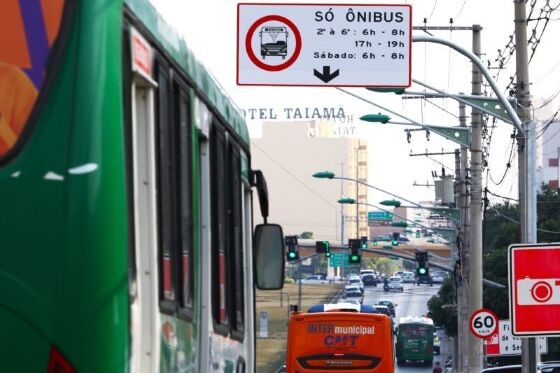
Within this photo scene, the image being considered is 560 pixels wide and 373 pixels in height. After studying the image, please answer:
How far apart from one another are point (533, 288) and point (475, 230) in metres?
22.7

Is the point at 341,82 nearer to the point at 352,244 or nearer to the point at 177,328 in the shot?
the point at 177,328

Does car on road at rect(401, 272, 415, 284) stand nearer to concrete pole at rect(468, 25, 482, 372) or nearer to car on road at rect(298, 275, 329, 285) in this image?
car on road at rect(298, 275, 329, 285)

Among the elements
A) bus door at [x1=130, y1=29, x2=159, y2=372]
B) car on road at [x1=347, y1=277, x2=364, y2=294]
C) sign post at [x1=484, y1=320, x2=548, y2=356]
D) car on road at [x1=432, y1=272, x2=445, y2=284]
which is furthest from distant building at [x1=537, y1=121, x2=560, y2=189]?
bus door at [x1=130, y1=29, x2=159, y2=372]

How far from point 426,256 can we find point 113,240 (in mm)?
59288

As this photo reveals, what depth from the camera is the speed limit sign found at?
116 feet

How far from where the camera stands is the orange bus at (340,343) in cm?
3288

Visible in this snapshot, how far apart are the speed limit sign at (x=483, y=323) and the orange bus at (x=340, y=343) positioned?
2.94 meters

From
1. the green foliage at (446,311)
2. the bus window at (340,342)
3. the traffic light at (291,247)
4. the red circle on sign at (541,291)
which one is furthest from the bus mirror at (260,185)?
the green foliage at (446,311)

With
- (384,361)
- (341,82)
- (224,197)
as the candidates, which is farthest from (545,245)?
(384,361)

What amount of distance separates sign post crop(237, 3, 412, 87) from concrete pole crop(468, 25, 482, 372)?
17.5m

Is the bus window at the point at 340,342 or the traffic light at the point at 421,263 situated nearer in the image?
the bus window at the point at 340,342

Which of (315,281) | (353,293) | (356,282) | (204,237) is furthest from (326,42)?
(315,281)

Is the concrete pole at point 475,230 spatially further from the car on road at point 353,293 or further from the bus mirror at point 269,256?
the car on road at point 353,293

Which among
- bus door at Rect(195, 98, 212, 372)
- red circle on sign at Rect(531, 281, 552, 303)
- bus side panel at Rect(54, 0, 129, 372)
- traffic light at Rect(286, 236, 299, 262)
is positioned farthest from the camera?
traffic light at Rect(286, 236, 299, 262)
